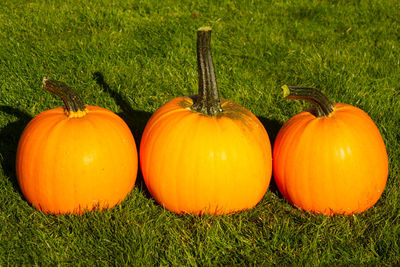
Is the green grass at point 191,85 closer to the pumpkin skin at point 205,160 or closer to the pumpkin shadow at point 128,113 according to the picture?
the pumpkin shadow at point 128,113

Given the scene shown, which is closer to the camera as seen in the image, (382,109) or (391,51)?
(382,109)

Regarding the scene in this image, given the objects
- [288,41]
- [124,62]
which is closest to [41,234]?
[124,62]

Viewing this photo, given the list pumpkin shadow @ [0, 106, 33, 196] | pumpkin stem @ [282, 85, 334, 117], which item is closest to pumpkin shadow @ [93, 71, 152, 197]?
pumpkin shadow @ [0, 106, 33, 196]

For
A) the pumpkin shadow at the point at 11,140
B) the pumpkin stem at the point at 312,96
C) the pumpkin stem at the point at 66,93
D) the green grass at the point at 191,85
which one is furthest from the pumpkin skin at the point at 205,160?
the pumpkin shadow at the point at 11,140

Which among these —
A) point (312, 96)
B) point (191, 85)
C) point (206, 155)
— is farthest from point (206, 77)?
point (191, 85)

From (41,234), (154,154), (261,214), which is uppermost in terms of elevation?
(154,154)

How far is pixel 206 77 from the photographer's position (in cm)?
306

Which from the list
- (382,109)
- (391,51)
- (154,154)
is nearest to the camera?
(154,154)

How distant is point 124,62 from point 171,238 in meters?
2.68

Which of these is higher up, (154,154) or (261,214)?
(154,154)

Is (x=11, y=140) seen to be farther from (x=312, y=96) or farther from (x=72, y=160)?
(x=312, y=96)

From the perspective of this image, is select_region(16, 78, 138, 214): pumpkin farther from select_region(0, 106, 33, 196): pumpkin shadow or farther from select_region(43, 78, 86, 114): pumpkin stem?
select_region(0, 106, 33, 196): pumpkin shadow

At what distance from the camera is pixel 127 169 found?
125 inches

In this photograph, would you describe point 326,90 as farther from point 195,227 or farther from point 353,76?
point 195,227
